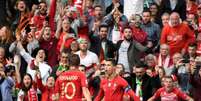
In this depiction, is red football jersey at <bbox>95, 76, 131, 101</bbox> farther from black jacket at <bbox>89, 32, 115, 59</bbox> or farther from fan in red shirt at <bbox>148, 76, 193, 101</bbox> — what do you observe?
black jacket at <bbox>89, 32, 115, 59</bbox>

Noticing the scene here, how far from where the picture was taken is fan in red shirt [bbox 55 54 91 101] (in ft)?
61.8

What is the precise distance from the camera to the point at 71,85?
19.0 metres

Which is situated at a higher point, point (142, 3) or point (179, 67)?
point (142, 3)

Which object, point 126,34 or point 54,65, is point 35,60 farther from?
point 126,34

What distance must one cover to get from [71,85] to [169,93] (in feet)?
7.56

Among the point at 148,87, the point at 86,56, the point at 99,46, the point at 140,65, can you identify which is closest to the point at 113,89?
the point at 148,87

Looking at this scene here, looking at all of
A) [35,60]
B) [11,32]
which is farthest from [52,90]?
[11,32]

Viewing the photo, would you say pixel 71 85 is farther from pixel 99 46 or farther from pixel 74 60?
pixel 99 46

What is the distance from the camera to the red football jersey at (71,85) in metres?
18.9

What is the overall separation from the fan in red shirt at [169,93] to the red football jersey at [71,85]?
193 centimetres

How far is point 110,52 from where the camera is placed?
22.5 m

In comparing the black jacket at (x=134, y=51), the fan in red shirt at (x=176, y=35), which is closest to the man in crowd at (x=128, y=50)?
the black jacket at (x=134, y=51)

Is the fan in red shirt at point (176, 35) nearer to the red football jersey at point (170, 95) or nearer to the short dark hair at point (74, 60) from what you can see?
the red football jersey at point (170, 95)

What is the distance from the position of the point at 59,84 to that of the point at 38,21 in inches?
245
